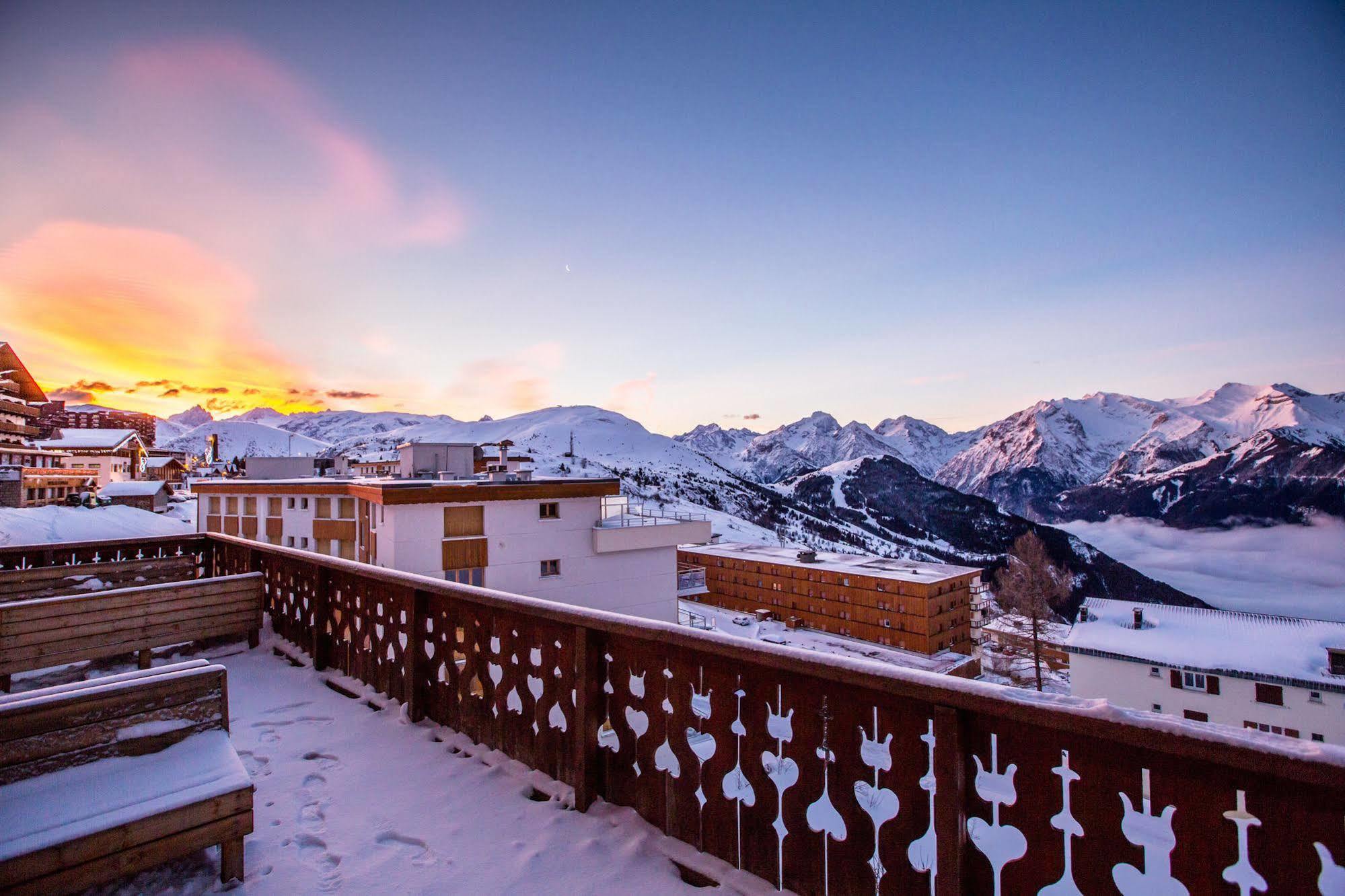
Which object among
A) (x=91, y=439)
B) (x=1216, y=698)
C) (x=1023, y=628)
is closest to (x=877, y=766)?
(x=1216, y=698)

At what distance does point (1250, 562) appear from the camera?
12962 centimetres

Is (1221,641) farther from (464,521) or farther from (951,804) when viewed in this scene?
(951,804)

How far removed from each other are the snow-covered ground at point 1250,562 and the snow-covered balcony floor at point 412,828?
122731 millimetres

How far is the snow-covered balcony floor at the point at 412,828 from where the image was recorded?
7.46ft

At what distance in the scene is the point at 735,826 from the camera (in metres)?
2.29

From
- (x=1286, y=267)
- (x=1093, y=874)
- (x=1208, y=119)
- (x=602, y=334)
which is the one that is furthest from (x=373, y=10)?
(x=1286, y=267)

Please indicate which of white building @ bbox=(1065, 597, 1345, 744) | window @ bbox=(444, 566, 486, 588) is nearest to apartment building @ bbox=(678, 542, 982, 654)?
white building @ bbox=(1065, 597, 1345, 744)

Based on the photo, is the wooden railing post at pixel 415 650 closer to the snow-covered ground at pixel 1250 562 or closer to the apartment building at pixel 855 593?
the apartment building at pixel 855 593

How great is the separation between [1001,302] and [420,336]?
25341 mm

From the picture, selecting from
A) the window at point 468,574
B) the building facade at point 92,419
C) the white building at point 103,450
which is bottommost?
the window at point 468,574

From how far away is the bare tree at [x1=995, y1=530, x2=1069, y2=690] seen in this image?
1604 inches

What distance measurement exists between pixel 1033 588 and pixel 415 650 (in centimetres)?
4856

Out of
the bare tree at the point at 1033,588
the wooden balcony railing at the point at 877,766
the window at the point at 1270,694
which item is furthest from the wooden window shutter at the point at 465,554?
the bare tree at the point at 1033,588

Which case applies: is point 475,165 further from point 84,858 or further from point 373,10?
point 84,858
